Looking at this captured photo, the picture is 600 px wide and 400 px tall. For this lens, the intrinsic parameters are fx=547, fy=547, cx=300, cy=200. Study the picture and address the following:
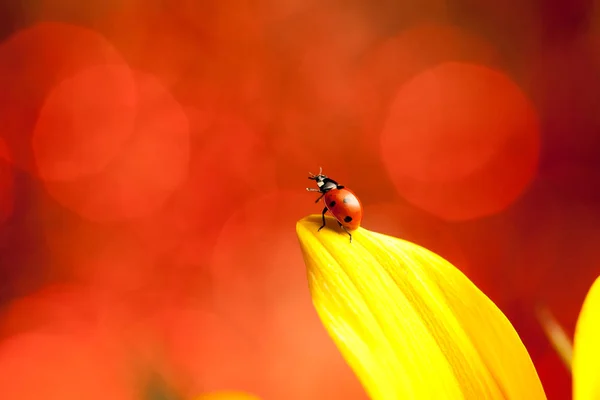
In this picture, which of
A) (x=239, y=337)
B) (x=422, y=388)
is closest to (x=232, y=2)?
(x=239, y=337)

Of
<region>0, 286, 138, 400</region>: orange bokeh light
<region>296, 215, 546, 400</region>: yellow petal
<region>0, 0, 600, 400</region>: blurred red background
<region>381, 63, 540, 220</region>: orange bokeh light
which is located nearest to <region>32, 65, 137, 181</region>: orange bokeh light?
<region>0, 0, 600, 400</region>: blurred red background

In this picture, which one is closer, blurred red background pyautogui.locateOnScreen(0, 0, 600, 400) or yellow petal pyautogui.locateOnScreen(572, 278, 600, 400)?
yellow petal pyautogui.locateOnScreen(572, 278, 600, 400)

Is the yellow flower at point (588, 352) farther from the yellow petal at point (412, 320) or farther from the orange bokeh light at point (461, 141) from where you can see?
the orange bokeh light at point (461, 141)

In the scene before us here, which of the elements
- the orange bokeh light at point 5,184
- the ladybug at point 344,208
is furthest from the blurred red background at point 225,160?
the ladybug at point 344,208

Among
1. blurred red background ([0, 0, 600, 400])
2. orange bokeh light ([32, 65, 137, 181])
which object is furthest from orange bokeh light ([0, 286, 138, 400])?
orange bokeh light ([32, 65, 137, 181])

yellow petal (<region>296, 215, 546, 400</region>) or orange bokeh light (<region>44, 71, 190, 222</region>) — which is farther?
orange bokeh light (<region>44, 71, 190, 222</region>)

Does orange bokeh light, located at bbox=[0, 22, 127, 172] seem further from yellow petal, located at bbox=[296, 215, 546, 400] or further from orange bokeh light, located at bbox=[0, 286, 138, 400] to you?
yellow petal, located at bbox=[296, 215, 546, 400]

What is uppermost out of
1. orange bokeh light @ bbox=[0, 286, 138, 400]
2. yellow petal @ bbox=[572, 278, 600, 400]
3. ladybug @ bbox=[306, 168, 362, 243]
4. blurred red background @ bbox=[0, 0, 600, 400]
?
blurred red background @ bbox=[0, 0, 600, 400]

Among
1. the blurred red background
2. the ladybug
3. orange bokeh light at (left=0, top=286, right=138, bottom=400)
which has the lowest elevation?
the ladybug

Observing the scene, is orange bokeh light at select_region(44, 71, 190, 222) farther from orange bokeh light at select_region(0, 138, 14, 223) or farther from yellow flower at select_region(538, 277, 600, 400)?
yellow flower at select_region(538, 277, 600, 400)

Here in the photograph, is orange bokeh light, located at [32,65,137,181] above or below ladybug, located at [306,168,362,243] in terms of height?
above
